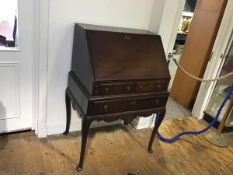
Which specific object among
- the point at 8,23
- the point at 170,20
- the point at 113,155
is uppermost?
the point at 170,20

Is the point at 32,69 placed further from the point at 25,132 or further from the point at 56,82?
the point at 25,132

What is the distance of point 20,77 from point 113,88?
0.83 m

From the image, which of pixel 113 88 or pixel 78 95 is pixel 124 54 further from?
pixel 78 95

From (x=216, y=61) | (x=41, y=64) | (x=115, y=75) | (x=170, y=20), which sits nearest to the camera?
(x=115, y=75)

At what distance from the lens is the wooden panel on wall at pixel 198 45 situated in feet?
9.03

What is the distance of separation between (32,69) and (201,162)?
1.81 metres

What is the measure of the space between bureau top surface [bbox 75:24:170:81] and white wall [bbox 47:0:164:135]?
195mm

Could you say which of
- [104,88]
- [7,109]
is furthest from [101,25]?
[7,109]

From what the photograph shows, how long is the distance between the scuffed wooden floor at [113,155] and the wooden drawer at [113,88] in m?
0.72

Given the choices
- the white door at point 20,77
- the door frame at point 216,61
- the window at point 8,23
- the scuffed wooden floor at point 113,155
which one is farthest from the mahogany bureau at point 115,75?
the door frame at point 216,61

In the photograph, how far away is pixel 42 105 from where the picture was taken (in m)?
2.00

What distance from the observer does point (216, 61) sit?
266 centimetres

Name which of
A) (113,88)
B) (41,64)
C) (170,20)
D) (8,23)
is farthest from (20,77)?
(170,20)

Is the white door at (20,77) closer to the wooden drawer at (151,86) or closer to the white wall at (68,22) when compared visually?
the white wall at (68,22)
